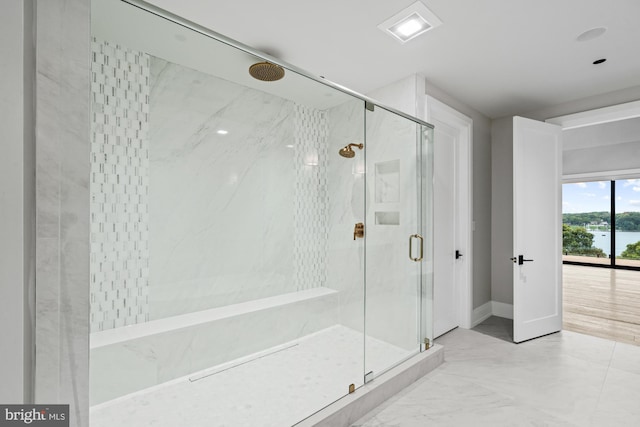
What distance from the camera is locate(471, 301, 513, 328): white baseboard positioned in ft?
11.1

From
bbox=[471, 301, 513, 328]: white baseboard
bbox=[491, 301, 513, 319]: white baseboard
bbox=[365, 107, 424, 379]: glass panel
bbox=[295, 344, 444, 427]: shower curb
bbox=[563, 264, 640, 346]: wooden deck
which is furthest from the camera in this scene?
bbox=[491, 301, 513, 319]: white baseboard

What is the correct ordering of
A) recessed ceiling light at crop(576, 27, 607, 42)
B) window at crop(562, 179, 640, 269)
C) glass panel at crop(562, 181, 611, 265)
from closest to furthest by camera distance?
recessed ceiling light at crop(576, 27, 607, 42) < window at crop(562, 179, 640, 269) < glass panel at crop(562, 181, 611, 265)

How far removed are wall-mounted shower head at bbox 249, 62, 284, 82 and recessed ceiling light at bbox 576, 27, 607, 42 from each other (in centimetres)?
210

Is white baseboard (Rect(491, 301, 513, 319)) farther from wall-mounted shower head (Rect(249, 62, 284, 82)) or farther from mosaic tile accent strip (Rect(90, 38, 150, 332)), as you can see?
mosaic tile accent strip (Rect(90, 38, 150, 332))

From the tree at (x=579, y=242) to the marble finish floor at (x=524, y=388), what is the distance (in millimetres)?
6109

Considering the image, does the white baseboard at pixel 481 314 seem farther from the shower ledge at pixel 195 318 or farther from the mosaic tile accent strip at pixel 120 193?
the mosaic tile accent strip at pixel 120 193

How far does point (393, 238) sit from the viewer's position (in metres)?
2.41

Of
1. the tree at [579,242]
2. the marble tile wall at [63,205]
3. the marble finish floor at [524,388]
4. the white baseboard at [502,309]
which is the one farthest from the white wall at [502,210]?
the tree at [579,242]

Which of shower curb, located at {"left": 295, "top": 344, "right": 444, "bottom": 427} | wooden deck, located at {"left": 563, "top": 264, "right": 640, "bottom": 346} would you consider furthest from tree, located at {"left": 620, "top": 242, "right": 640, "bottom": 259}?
shower curb, located at {"left": 295, "top": 344, "right": 444, "bottom": 427}

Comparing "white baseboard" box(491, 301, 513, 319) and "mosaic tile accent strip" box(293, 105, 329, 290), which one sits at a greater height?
"mosaic tile accent strip" box(293, 105, 329, 290)

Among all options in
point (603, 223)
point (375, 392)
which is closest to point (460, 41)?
point (375, 392)

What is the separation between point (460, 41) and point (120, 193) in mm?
2520

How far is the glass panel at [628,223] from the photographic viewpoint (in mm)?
6582
